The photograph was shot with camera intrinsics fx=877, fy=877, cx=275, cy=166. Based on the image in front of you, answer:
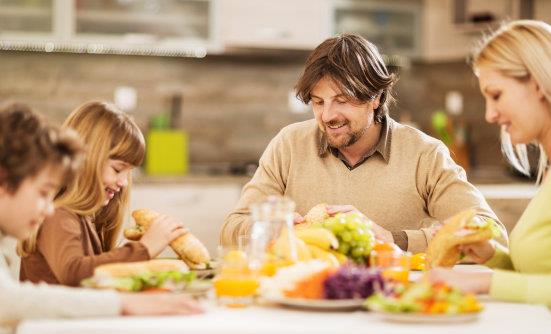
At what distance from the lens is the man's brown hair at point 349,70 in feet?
9.08

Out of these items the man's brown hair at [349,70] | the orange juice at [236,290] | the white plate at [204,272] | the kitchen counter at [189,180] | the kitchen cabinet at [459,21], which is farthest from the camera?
the kitchen cabinet at [459,21]

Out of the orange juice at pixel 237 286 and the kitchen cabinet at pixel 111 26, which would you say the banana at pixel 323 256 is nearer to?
the orange juice at pixel 237 286

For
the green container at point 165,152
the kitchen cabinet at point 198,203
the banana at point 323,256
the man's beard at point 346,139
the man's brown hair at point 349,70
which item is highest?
the man's brown hair at point 349,70

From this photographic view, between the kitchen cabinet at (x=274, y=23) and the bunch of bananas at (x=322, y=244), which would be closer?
the bunch of bananas at (x=322, y=244)

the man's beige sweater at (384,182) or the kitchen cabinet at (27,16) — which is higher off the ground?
the kitchen cabinet at (27,16)

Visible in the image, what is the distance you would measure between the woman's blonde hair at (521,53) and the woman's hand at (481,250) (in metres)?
0.40

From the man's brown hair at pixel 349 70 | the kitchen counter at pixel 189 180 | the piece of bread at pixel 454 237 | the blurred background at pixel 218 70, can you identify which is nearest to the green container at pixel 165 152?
the blurred background at pixel 218 70

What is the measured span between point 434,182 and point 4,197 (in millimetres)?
1508

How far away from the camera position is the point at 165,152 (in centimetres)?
534

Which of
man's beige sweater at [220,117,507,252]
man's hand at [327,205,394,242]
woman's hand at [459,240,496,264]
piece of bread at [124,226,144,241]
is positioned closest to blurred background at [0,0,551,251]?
man's beige sweater at [220,117,507,252]

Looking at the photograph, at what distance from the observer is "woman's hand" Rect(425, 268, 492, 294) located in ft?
6.30

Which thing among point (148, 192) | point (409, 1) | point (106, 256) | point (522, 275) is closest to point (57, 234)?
point (106, 256)

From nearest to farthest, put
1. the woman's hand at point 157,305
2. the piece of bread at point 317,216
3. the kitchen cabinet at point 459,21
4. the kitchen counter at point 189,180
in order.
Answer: the woman's hand at point 157,305, the piece of bread at point 317,216, the kitchen counter at point 189,180, the kitchen cabinet at point 459,21

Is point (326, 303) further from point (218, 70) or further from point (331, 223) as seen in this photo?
point (218, 70)
